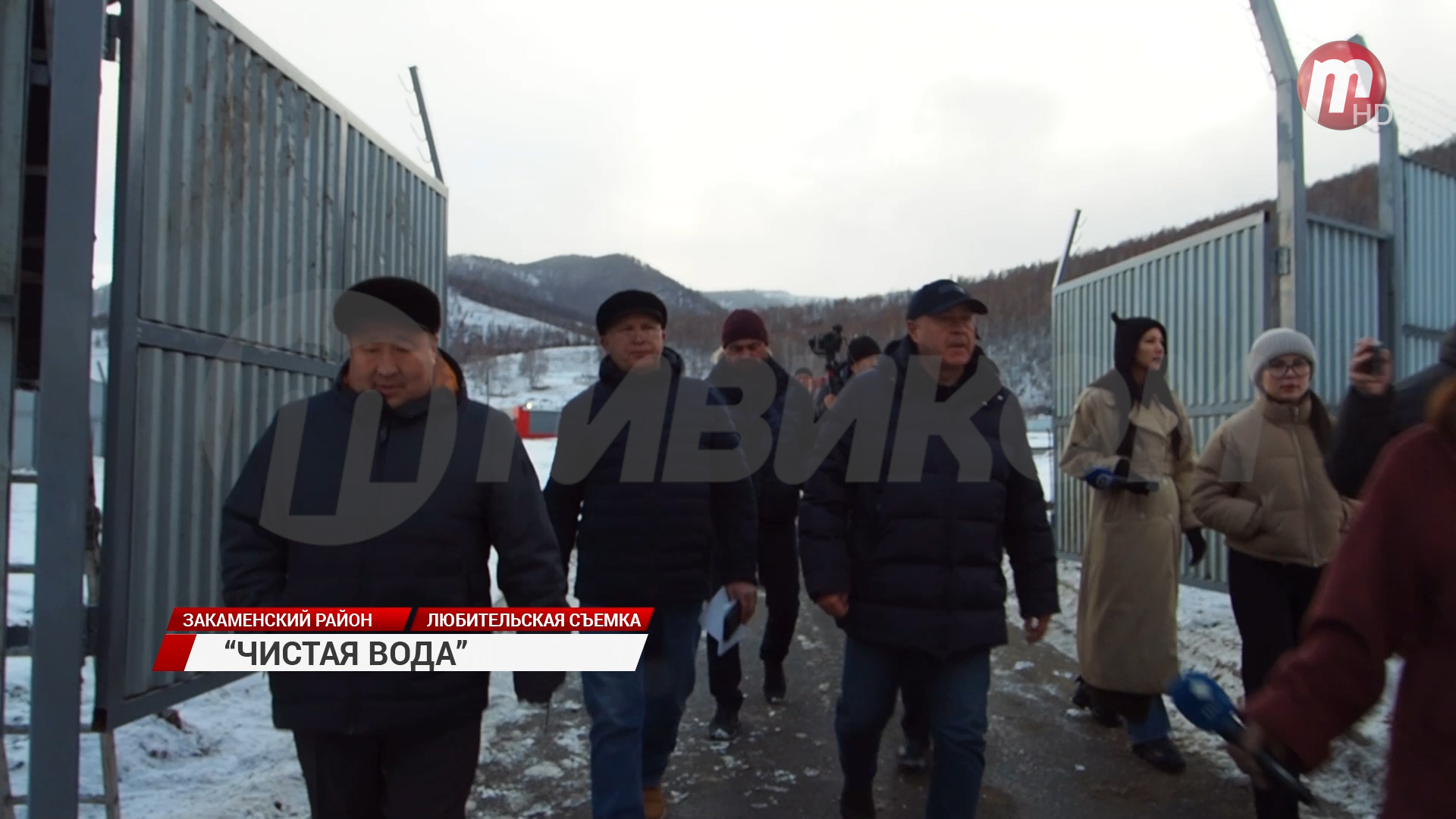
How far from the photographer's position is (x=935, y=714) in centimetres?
316

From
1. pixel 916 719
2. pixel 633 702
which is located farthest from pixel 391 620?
pixel 916 719

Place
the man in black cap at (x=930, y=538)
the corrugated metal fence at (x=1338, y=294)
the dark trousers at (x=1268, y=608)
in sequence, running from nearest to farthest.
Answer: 1. the man in black cap at (x=930, y=538)
2. the dark trousers at (x=1268, y=608)
3. the corrugated metal fence at (x=1338, y=294)

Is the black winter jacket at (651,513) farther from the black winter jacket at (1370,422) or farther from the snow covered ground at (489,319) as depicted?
the snow covered ground at (489,319)

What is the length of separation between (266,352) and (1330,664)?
363 centimetres

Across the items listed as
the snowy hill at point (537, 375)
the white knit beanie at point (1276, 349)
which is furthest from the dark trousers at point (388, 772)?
the snowy hill at point (537, 375)

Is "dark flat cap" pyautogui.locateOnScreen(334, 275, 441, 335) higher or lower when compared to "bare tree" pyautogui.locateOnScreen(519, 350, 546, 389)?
lower

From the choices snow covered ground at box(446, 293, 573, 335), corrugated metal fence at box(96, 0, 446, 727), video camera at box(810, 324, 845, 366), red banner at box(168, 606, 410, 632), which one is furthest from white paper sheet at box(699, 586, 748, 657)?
snow covered ground at box(446, 293, 573, 335)

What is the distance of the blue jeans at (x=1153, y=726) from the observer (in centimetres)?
418

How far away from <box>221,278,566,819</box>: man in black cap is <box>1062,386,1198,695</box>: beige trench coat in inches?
106

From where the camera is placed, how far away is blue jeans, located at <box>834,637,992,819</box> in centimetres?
303

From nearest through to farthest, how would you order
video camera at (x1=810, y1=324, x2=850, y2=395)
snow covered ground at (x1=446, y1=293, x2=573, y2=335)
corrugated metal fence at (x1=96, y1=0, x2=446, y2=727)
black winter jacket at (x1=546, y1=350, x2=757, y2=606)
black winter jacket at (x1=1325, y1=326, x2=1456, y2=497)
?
1. black winter jacket at (x1=1325, y1=326, x2=1456, y2=497)
2. corrugated metal fence at (x1=96, y1=0, x2=446, y2=727)
3. black winter jacket at (x1=546, y1=350, x2=757, y2=606)
4. video camera at (x1=810, y1=324, x2=850, y2=395)
5. snow covered ground at (x1=446, y1=293, x2=573, y2=335)

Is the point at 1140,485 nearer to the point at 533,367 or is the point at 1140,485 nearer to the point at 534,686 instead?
the point at 534,686

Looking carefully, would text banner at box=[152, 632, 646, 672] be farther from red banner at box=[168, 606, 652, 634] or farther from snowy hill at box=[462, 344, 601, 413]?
snowy hill at box=[462, 344, 601, 413]

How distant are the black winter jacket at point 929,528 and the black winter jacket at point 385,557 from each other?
3.77 ft
